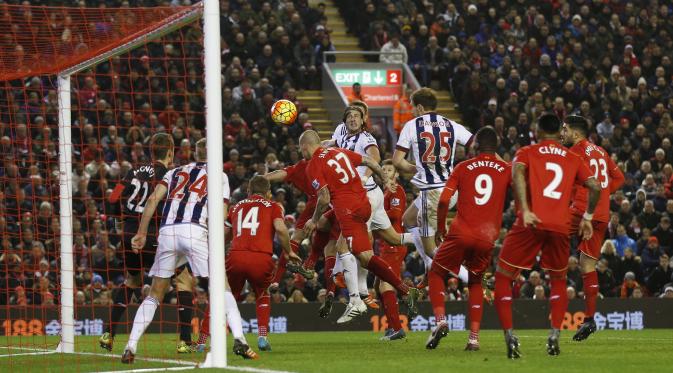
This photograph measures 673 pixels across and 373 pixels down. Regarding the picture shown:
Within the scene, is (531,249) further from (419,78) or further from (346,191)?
(419,78)

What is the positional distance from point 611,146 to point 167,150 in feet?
58.0

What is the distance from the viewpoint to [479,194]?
12.9 m

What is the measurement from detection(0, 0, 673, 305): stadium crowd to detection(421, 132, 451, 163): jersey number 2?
5115 millimetres

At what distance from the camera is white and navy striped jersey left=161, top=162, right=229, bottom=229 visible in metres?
13.1

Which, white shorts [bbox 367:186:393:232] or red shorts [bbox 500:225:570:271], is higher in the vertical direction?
white shorts [bbox 367:186:393:232]

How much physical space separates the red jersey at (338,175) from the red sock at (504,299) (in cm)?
285

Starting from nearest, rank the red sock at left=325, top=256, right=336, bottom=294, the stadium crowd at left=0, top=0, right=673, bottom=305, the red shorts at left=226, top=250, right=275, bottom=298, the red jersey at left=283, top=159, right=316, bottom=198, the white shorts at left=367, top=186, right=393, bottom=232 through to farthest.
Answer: the red shorts at left=226, top=250, right=275, bottom=298 < the red jersey at left=283, top=159, right=316, bottom=198 < the white shorts at left=367, top=186, right=393, bottom=232 < the red sock at left=325, top=256, right=336, bottom=294 < the stadium crowd at left=0, top=0, right=673, bottom=305

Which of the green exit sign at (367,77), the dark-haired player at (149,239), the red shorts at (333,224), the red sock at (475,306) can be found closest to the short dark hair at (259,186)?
the dark-haired player at (149,239)

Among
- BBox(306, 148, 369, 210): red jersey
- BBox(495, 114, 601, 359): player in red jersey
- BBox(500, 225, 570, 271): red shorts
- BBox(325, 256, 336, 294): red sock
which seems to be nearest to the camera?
BBox(495, 114, 601, 359): player in red jersey

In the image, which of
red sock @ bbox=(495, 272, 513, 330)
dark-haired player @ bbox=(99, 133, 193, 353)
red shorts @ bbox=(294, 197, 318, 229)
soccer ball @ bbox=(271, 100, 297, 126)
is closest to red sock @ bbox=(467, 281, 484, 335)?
red sock @ bbox=(495, 272, 513, 330)

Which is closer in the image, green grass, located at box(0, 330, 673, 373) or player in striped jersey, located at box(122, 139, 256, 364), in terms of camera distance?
green grass, located at box(0, 330, 673, 373)

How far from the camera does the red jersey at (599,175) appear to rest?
14680mm

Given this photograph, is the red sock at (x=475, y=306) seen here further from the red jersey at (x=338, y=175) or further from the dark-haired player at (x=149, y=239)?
the dark-haired player at (x=149, y=239)

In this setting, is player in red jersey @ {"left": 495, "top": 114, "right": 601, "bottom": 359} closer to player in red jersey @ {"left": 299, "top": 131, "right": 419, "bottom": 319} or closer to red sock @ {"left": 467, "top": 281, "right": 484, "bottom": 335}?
red sock @ {"left": 467, "top": 281, "right": 484, "bottom": 335}
